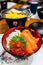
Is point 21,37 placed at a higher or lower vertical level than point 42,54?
higher

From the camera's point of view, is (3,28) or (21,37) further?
(3,28)

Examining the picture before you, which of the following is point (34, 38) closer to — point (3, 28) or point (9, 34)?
point (9, 34)

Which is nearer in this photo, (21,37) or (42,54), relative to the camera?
(21,37)

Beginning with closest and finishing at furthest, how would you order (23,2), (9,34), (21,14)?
(9,34) < (21,14) < (23,2)

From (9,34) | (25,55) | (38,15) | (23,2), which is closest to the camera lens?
(25,55)

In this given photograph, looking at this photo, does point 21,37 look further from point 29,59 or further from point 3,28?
point 3,28

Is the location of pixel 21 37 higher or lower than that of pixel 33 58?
higher

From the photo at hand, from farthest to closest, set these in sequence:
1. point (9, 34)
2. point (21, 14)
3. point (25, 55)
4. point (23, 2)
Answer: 1. point (23, 2)
2. point (21, 14)
3. point (9, 34)
4. point (25, 55)

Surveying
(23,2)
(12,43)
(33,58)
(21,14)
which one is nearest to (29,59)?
(33,58)

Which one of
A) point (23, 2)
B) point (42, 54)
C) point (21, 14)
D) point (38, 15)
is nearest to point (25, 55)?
point (42, 54)
